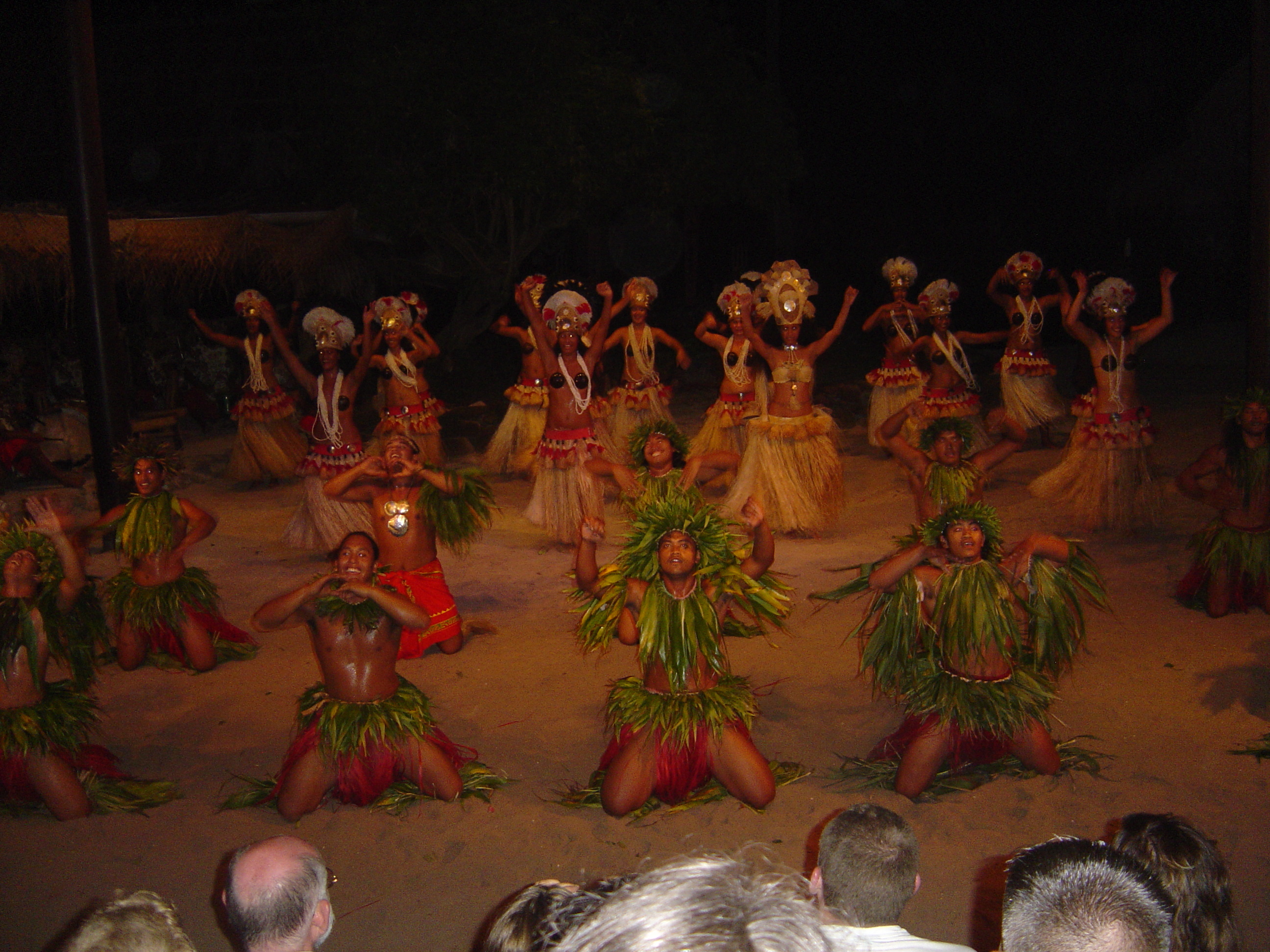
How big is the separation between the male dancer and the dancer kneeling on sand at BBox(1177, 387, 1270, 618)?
11.9 feet

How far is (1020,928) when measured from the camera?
60.5 inches

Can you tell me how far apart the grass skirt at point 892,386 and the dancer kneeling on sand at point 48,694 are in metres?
6.56

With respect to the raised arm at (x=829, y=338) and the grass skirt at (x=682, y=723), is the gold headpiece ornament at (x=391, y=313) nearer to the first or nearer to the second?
the raised arm at (x=829, y=338)

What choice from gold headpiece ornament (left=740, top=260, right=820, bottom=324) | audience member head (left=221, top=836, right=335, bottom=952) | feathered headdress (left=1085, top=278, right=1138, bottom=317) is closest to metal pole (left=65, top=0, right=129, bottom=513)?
gold headpiece ornament (left=740, top=260, right=820, bottom=324)

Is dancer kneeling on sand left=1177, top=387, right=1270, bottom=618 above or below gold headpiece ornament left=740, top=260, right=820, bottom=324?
below

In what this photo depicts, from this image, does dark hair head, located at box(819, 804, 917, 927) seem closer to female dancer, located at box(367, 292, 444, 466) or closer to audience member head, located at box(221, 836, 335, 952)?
audience member head, located at box(221, 836, 335, 952)

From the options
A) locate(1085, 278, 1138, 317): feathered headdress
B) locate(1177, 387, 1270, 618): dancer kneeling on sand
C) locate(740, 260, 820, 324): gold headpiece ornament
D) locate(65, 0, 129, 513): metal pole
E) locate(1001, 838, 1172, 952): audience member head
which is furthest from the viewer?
locate(740, 260, 820, 324): gold headpiece ornament

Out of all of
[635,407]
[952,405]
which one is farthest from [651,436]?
[952,405]

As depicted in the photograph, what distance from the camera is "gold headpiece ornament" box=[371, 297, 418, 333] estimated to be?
302 inches

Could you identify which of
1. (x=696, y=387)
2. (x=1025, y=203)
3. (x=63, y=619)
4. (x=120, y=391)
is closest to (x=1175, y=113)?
(x=1025, y=203)

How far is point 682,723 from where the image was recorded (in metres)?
3.32

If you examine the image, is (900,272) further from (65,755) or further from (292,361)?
(65,755)

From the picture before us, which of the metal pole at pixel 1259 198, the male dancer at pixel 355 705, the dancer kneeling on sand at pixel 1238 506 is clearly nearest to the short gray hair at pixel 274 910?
the male dancer at pixel 355 705

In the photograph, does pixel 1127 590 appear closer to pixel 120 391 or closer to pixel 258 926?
A: pixel 258 926
